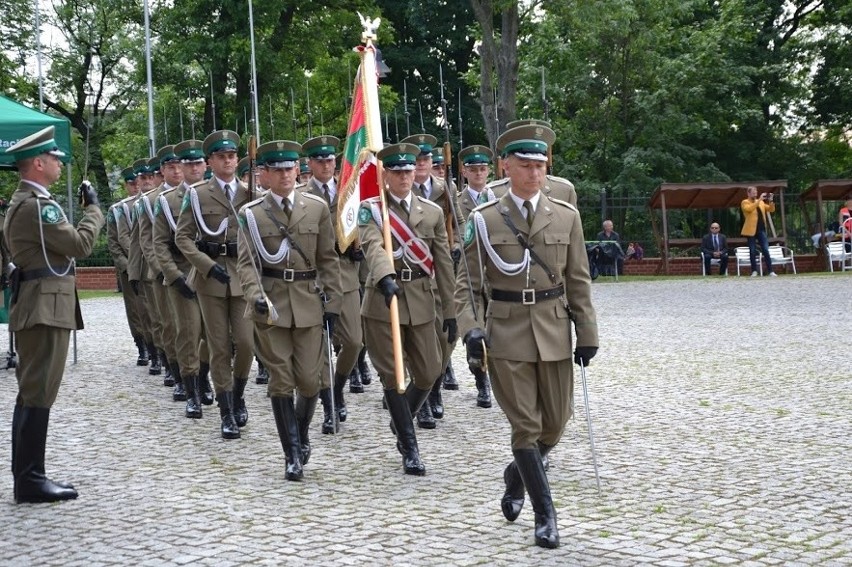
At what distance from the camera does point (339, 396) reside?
1063cm

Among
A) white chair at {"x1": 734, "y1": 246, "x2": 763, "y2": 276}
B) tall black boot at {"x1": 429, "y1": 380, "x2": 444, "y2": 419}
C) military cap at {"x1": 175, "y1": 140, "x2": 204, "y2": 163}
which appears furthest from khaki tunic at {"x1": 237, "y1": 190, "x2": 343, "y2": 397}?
white chair at {"x1": 734, "y1": 246, "x2": 763, "y2": 276}

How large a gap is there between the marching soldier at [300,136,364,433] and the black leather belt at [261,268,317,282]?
0.78 m

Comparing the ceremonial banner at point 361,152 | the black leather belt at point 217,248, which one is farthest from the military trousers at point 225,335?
the ceremonial banner at point 361,152

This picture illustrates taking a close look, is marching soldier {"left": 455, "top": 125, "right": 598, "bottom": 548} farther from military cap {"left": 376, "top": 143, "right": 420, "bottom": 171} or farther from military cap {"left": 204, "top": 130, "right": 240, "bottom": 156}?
military cap {"left": 204, "top": 130, "right": 240, "bottom": 156}

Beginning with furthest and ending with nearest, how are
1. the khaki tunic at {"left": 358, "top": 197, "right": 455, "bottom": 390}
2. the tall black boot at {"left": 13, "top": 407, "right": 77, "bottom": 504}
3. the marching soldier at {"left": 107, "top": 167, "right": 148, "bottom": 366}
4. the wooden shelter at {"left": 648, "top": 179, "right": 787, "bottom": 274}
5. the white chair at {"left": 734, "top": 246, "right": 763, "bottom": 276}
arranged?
the wooden shelter at {"left": 648, "top": 179, "right": 787, "bottom": 274} < the white chair at {"left": 734, "top": 246, "right": 763, "bottom": 276} < the marching soldier at {"left": 107, "top": 167, "right": 148, "bottom": 366} < the khaki tunic at {"left": 358, "top": 197, "right": 455, "bottom": 390} < the tall black boot at {"left": 13, "top": 407, "right": 77, "bottom": 504}

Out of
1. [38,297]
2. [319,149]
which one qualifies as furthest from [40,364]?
[319,149]

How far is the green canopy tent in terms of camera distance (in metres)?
14.5

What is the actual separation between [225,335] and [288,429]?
83.0 inches

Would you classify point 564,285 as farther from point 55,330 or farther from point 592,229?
point 592,229

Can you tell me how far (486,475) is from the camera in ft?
27.4

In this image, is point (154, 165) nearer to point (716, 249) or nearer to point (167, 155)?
point (167, 155)

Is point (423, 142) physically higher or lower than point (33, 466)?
higher

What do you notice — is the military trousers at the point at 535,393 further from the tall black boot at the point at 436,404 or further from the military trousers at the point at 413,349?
the tall black boot at the point at 436,404

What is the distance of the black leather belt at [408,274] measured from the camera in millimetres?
9359
